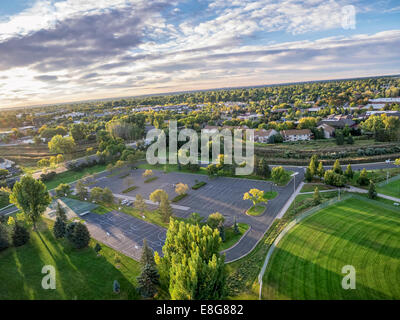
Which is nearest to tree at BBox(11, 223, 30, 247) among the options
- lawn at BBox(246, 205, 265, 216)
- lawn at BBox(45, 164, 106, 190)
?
lawn at BBox(45, 164, 106, 190)

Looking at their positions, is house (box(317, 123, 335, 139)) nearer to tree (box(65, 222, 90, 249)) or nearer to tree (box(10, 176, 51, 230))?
tree (box(65, 222, 90, 249))

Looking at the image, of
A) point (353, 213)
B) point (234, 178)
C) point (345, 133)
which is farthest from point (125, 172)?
point (345, 133)

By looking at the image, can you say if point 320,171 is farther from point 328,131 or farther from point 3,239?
point 3,239

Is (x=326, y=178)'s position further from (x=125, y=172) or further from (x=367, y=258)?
(x=125, y=172)

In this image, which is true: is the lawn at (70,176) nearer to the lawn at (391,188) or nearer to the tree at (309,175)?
the tree at (309,175)

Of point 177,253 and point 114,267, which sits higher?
point 177,253

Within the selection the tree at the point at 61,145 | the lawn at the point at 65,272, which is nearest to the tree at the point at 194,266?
the lawn at the point at 65,272

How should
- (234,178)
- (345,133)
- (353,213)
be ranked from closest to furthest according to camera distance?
(353,213), (234,178), (345,133)
